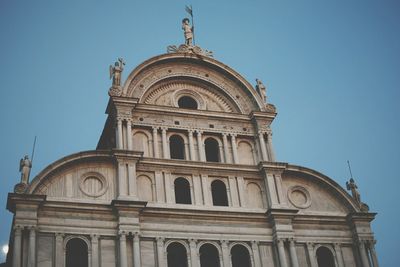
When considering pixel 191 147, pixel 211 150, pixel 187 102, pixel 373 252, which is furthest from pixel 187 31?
pixel 373 252

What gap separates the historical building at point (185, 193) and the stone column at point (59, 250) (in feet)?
0.16

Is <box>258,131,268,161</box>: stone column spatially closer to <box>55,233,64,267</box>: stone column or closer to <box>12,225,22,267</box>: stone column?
<box>55,233,64,267</box>: stone column

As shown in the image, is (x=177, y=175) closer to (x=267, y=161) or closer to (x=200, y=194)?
(x=200, y=194)

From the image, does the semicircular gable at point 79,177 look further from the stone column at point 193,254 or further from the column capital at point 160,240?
the stone column at point 193,254

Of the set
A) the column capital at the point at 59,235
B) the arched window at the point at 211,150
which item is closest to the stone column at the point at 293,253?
the arched window at the point at 211,150

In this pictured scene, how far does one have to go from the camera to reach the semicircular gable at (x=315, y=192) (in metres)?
33.5

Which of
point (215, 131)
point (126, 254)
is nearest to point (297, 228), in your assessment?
point (215, 131)

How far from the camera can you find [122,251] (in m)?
27.8

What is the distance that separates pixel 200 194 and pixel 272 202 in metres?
3.72

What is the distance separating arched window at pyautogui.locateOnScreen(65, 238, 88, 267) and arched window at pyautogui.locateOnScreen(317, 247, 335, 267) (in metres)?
11.9

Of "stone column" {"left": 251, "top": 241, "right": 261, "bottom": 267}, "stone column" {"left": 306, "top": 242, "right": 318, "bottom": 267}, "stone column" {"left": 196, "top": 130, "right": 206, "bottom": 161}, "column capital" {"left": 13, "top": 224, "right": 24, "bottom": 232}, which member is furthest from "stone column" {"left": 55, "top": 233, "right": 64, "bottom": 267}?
"stone column" {"left": 306, "top": 242, "right": 318, "bottom": 267}

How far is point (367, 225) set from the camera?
33.3 meters

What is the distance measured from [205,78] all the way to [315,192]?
878 cm

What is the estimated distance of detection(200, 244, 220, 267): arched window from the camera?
30109mm
